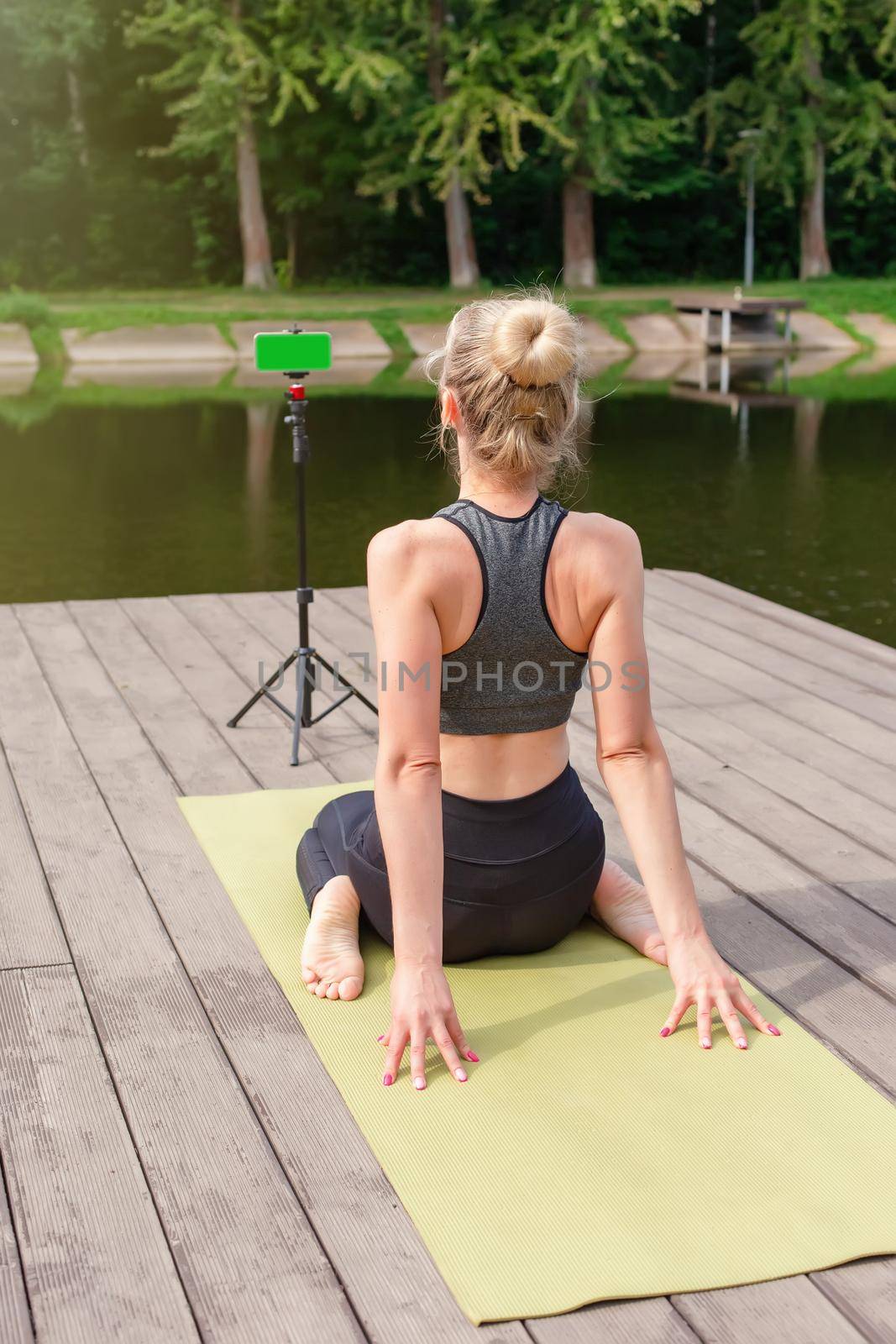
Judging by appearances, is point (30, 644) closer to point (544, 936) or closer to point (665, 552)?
point (544, 936)

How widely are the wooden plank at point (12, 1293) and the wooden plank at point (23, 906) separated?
808 millimetres

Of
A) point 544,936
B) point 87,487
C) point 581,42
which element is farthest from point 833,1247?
point 581,42

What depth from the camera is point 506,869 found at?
102 inches

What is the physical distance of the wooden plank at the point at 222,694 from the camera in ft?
12.7

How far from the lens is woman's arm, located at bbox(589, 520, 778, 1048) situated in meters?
2.45

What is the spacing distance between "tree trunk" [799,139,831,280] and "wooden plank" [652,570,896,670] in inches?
961

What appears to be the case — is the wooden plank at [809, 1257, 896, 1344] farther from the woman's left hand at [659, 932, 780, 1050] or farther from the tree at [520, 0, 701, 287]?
the tree at [520, 0, 701, 287]

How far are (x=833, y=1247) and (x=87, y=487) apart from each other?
34.4 feet

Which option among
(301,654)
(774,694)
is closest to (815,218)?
(774,694)

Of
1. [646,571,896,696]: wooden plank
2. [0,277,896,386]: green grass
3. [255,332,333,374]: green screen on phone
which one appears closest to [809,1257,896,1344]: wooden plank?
[255,332,333,374]: green screen on phone

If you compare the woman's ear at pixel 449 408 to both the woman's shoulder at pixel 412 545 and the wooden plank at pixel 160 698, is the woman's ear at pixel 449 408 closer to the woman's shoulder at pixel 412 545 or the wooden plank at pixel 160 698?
the woman's shoulder at pixel 412 545

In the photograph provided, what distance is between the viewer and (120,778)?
3766mm

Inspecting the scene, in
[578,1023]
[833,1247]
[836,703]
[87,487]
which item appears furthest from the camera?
[87,487]

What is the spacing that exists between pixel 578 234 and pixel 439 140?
391 centimetres
